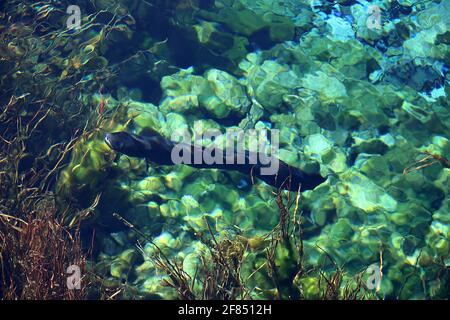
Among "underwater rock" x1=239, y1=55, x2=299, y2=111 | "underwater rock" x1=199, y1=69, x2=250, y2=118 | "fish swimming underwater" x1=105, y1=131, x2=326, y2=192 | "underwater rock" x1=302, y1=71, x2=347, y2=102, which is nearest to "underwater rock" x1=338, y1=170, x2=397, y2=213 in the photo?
"fish swimming underwater" x1=105, y1=131, x2=326, y2=192

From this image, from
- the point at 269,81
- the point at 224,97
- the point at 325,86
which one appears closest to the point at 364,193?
the point at 325,86

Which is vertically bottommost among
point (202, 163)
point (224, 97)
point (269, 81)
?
point (202, 163)

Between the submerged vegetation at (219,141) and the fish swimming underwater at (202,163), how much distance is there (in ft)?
0.46

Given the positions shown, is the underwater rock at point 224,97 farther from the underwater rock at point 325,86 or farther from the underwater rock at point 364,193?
the underwater rock at point 364,193

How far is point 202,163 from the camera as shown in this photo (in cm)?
543

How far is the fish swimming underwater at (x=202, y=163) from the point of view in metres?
5.12

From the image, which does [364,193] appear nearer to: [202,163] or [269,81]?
[202,163]

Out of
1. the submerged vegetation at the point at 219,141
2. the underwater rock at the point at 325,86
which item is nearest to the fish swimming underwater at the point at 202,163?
the submerged vegetation at the point at 219,141

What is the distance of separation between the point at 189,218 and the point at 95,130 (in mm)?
1795

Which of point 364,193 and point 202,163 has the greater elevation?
point 202,163

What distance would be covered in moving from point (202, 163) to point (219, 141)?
632 millimetres

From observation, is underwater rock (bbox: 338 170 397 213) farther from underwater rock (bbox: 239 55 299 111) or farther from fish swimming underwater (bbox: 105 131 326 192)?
underwater rock (bbox: 239 55 299 111)

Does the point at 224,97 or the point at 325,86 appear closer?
the point at 224,97
